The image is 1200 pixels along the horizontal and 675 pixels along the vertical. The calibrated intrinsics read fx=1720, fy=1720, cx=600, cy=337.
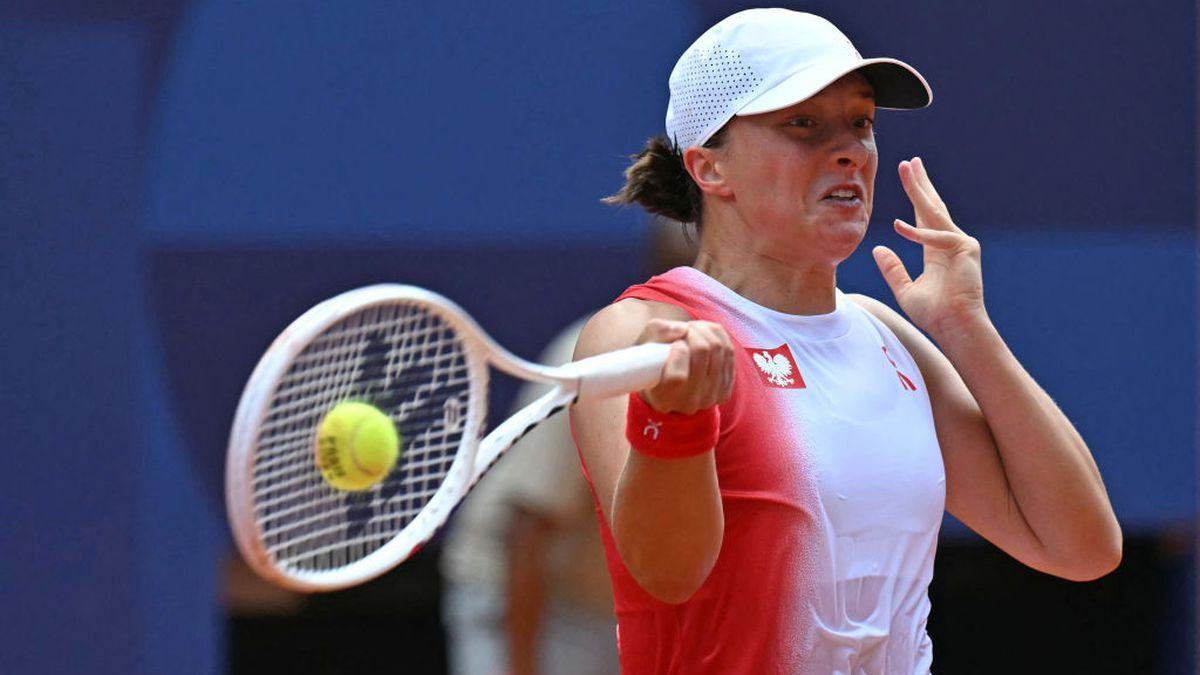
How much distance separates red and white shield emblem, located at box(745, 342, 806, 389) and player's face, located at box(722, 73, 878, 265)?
142mm

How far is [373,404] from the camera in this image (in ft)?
5.93

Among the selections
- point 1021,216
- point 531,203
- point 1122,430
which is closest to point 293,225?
point 531,203

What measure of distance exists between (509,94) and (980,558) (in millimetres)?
1639

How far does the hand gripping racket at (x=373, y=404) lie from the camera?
164 centimetres

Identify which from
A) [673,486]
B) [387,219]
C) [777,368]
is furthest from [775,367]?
[387,219]

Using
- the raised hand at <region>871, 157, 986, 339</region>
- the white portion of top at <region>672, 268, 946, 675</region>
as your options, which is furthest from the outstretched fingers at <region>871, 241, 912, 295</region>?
the white portion of top at <region>672, 268, 946, 675</region>

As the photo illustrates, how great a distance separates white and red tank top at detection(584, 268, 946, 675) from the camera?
201 centimetres

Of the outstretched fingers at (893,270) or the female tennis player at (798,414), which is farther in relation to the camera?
the outstretched fingers at (893,270)

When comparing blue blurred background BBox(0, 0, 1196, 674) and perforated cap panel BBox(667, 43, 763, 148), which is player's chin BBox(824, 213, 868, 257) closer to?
perforated cap panel BBox(667, 43, 763, 148)

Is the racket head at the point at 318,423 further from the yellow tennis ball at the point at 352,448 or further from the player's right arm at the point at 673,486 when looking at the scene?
the player's right arm at the point at 673,486

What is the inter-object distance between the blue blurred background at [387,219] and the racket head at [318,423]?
1752 mm

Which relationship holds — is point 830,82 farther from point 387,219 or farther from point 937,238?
point 387,219


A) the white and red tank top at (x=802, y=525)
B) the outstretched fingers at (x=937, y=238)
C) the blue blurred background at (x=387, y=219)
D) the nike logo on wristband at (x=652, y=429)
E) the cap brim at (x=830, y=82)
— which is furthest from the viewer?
the blue blurred background at (x=387, y=219)

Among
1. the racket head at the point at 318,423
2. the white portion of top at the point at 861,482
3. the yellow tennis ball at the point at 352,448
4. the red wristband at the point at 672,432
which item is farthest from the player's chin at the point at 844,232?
the yellow tennis ball at the point at 352,448
